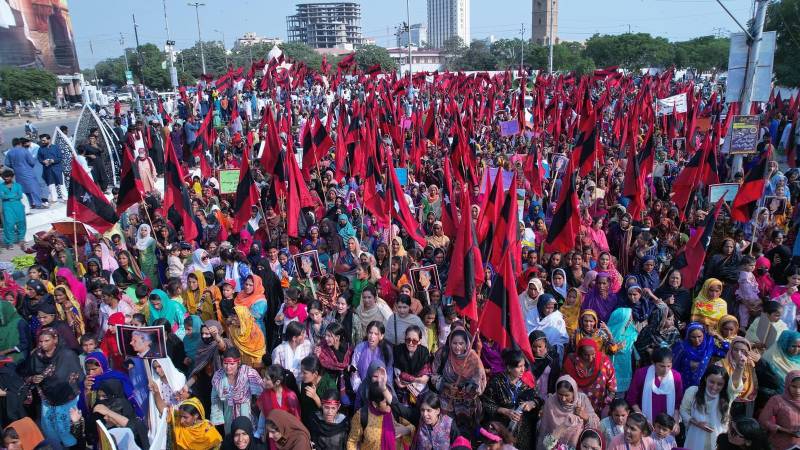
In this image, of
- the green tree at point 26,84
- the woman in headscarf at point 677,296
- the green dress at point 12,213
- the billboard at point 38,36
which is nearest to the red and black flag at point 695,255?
the woman in headscarf at point 677,296

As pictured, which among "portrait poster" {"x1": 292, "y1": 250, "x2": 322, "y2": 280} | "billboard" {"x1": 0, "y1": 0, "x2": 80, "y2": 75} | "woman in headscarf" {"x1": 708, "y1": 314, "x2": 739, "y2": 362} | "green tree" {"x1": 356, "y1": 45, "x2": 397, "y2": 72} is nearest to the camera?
"woman in headscarf" {"x1": 708, "y1": 314, "x2": 739, "y2": 362}

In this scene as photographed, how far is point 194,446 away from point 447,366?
1.77 metres

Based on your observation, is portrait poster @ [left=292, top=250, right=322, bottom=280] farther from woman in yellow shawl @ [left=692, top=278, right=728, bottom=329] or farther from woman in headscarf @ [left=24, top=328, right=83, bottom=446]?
woman in yellow shawl @ [left=692, top=278, right=728, bottom=329]

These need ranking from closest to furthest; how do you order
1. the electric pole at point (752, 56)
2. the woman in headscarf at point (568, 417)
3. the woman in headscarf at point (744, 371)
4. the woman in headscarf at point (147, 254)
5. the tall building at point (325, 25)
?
1. the woman in headscarf at point (568, 417)
2. the woman in headscarf at point (744, 371)
3. the woman in headscarf at point (147, 254)
4. the electric pole at point (752, 56)
5. the tall building at point (325, 25)

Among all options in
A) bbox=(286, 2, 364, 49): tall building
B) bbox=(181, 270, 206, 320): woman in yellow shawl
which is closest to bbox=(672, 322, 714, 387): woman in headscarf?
bbox=(181, 270, 206, 320): woman in yellow shawl

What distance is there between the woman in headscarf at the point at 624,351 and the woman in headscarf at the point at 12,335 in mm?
4857

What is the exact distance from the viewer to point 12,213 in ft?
29.0

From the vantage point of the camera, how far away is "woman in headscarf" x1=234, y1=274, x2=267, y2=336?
17.8 ft

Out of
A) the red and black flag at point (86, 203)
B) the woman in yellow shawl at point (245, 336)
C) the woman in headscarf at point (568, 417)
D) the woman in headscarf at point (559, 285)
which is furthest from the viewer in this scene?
the red and black flag at point (86, 203)

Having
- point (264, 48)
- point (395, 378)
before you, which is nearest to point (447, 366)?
point (395, 378)

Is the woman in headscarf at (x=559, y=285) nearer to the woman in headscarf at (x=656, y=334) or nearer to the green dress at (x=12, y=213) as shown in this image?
the woman in headscarf at (x=656, y=334)

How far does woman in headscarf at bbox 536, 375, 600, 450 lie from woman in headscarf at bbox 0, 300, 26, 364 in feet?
13.9

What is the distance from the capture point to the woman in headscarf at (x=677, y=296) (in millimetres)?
5305

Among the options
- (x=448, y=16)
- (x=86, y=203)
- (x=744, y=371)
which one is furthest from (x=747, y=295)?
(x=448, y=16)
